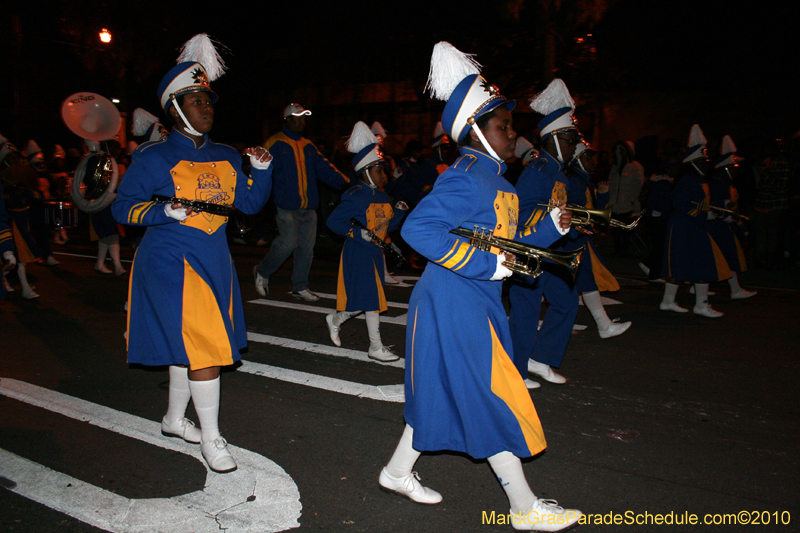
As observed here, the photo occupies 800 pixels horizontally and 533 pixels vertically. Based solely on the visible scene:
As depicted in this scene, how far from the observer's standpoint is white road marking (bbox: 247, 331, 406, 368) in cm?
586

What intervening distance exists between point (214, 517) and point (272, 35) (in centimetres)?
2573

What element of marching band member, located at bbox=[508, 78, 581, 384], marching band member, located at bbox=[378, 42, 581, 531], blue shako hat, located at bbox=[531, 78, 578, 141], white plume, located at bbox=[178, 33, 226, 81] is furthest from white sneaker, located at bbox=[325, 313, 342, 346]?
marching band member, located at bbox=[378, 42, 581, 531]

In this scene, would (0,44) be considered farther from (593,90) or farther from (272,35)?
(593,90)

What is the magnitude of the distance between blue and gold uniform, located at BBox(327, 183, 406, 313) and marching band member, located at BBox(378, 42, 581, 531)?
2.58 m

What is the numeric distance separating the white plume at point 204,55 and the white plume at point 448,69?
1595mm

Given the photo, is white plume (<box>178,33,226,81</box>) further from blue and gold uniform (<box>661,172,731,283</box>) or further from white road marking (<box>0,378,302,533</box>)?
blue and gold uniform (<box>661,172,731,283</box>)

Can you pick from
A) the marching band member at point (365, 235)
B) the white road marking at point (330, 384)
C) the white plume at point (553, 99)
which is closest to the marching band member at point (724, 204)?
the white plume at point (553, 99)

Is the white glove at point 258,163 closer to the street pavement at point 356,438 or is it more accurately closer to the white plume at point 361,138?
the street pavement at point 356,438

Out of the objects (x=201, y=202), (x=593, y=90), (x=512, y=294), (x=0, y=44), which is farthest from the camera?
(x=0, y=44)

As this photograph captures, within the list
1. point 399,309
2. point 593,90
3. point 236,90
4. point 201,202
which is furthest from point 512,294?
point 236,90

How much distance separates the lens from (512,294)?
16.2 ft

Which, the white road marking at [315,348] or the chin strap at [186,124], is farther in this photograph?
the white road marking at [315,348]

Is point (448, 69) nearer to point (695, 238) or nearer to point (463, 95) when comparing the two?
point (463, 95)

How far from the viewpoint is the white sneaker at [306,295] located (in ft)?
27.8
